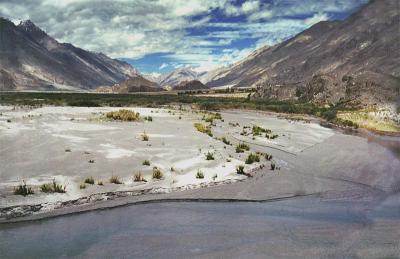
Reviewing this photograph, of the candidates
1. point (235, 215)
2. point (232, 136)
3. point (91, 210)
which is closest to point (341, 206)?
point (235, 215)

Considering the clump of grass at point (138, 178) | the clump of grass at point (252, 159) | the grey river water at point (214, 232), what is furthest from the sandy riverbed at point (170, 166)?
the grey river water at point (214, 232)

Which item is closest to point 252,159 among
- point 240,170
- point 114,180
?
point 240,170

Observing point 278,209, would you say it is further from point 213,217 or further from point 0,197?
point 0,197

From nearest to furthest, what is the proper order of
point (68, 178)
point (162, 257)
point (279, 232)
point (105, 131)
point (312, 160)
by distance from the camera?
point (162, 257)
point (279, 232)
point (68, 178)
point (312, 160)
point (105, 131)

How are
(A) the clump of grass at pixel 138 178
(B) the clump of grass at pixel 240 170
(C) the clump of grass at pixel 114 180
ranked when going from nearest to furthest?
(C) the clump of grass at pixel 114 180 < (A) the clump of grass at pixel 138 178 < (B) the clump of grass at pixel 240 170

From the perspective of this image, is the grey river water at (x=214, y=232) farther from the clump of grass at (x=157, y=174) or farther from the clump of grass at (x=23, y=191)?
the clump of grass at (x=157, y=174)

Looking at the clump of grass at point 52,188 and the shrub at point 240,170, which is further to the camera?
the shrub at point 240,170

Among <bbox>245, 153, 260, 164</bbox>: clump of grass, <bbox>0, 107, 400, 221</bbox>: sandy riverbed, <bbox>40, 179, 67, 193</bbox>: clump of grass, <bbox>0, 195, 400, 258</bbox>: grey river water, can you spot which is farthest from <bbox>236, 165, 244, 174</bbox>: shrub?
<bbox>40, 179, 67, 193</bbox>: clump of grass

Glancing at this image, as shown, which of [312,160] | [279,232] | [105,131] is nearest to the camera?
[279,232]

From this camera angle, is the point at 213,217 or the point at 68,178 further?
the point at 68,178
